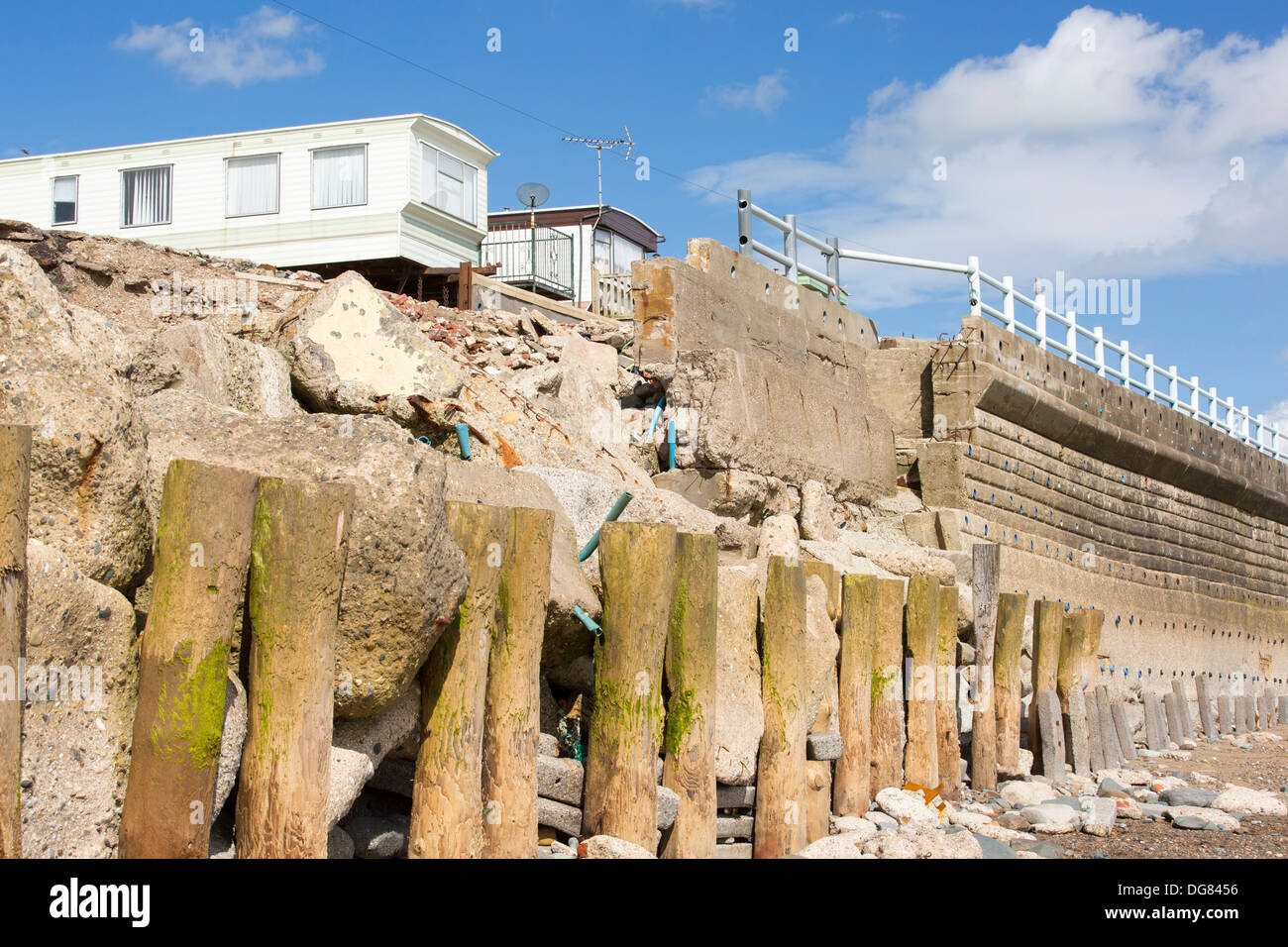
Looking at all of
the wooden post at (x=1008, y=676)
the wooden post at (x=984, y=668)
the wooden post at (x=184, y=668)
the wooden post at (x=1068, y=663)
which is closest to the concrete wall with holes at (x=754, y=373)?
the wooden post at (x=984, y=668)

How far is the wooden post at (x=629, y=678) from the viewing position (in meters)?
5.58

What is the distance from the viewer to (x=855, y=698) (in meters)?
7.72

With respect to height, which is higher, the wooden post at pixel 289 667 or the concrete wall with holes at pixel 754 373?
the concrete wall with holes at pixel 754 373

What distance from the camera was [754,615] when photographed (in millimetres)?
6809

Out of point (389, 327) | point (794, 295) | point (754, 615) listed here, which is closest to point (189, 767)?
point (754, 615)

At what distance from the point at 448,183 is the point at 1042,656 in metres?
13.3

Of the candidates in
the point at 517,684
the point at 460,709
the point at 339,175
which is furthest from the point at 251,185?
the point at 460,709

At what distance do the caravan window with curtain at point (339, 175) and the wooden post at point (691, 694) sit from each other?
14.7 m

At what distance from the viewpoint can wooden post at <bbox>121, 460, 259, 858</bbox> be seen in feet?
12.5

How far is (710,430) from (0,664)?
7058 mm

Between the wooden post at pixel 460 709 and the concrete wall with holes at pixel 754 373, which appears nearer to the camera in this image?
the wooden post at pixel 460 709

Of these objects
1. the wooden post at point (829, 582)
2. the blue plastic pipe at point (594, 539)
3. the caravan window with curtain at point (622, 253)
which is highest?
the caravan window with curtain at point (622, 253)

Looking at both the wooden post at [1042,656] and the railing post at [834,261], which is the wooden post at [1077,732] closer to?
the wooden post at [1042,656]
